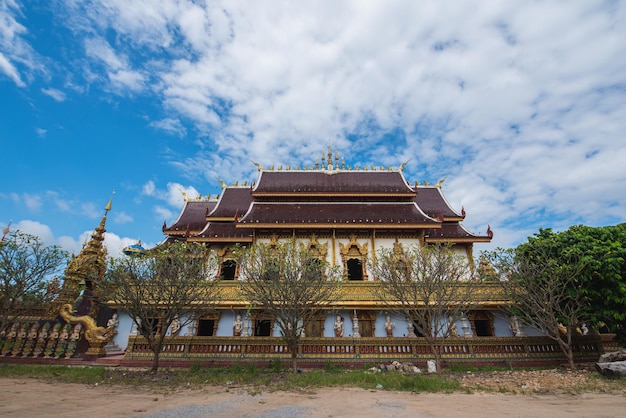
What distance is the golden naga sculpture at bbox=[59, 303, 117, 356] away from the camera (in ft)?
44.7

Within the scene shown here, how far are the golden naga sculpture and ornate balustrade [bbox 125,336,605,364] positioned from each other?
1733mm

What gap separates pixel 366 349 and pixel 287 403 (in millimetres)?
6342

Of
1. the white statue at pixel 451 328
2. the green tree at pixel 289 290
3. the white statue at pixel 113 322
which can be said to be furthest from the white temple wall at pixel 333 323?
the white statue at pixel 113 322

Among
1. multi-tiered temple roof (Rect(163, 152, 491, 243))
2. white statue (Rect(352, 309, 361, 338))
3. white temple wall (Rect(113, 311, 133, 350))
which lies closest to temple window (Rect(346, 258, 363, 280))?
multi-tiered temple roof (Rect(163, 152, 491, 243))

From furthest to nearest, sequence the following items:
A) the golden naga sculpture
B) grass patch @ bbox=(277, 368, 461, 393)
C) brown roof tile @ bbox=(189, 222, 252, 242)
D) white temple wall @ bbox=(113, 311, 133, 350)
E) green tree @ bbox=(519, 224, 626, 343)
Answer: brown roof tile @ bbox=(189, 222, 252, 242), white temple wall @ bbox=(113, 311, 133, 350), the golden naga sculpture, green tree @ bbox=(519, 224, 626, 343), grass patch @ bbox=(277, 368, 461, 393)

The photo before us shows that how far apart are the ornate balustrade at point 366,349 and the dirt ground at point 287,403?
13.4 feet

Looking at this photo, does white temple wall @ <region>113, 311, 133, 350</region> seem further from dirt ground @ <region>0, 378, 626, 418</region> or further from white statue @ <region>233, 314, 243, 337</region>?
dirt ground @ <region>0, 378, 626, 418</region>

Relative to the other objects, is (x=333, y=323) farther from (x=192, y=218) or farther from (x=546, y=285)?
(x=192, y=218)

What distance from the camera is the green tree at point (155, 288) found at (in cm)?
1127

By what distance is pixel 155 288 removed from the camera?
11773 millimetres

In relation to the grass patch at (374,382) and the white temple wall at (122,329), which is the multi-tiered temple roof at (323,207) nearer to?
the white temple wall at (122,329)

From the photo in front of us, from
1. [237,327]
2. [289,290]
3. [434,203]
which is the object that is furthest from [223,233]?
[434,203]

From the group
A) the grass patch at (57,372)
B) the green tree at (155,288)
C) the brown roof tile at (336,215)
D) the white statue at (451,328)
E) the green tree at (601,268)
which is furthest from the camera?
the brown roof tile at (336,215)

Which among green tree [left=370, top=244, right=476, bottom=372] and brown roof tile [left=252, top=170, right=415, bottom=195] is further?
brown roof tile [left=252, top=170, right=415, bottom=195]
